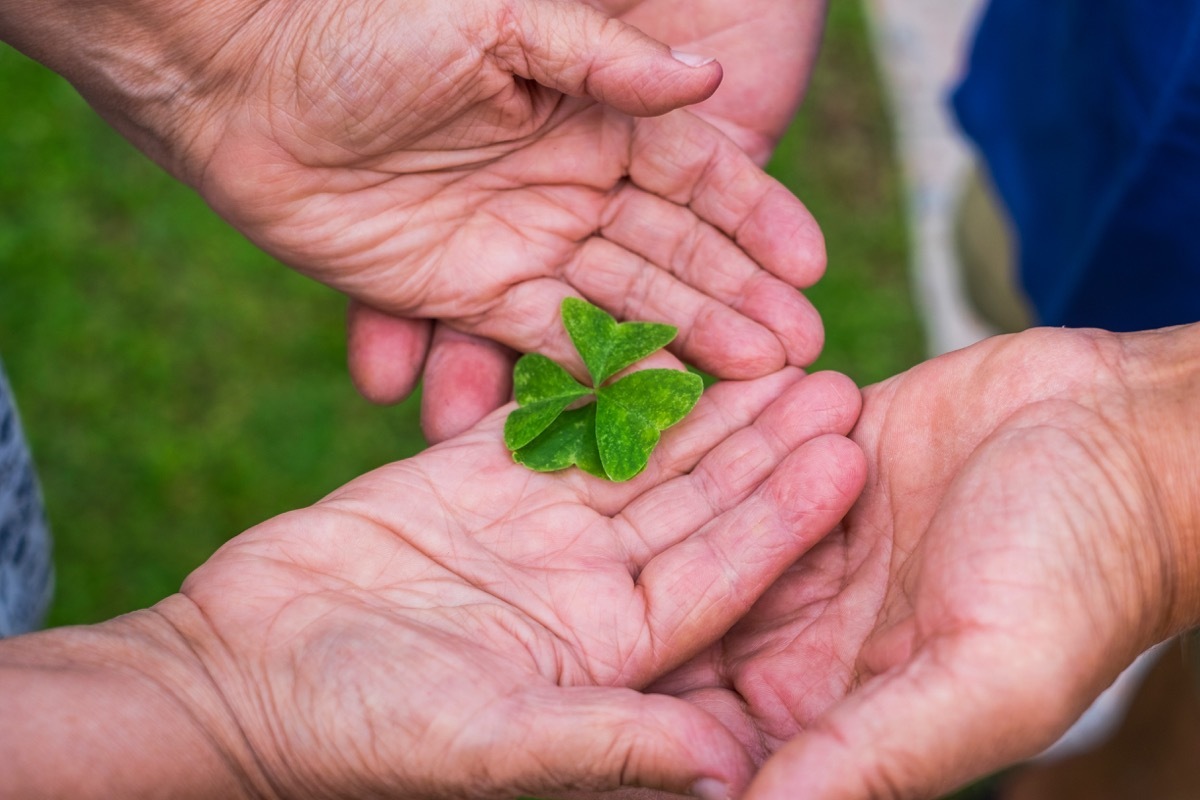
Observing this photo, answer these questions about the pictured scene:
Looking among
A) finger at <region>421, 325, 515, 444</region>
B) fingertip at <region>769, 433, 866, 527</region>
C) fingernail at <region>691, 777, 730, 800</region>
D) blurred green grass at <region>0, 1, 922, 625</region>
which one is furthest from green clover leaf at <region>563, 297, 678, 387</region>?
blurred green grass at <region>0, 1, 922, 625</region>

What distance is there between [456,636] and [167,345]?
2817 mm

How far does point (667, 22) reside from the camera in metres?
2.92

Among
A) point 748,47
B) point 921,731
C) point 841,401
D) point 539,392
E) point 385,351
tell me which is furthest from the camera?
point 748,47

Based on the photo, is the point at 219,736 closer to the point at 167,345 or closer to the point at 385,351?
the point at 385,351

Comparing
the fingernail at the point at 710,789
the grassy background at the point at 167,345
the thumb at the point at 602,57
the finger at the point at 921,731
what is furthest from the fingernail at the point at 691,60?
the grassy background at the point at 167,345

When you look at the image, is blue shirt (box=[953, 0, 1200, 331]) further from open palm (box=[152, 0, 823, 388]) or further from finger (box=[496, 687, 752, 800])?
finger (box=[496, 687, 752, 800])

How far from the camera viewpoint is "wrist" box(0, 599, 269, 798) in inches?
62.7

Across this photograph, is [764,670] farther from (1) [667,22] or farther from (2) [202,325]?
(2) [202,325]

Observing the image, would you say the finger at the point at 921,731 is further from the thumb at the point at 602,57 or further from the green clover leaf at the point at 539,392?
the thumb at the point at 602,57

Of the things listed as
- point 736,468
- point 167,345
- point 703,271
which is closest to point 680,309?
point 703,271

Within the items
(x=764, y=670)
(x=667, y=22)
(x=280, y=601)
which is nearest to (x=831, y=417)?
(x=764, y=670)

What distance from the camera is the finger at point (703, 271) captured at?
2.42m

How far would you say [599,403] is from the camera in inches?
92.6

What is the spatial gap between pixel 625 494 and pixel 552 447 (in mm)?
188
